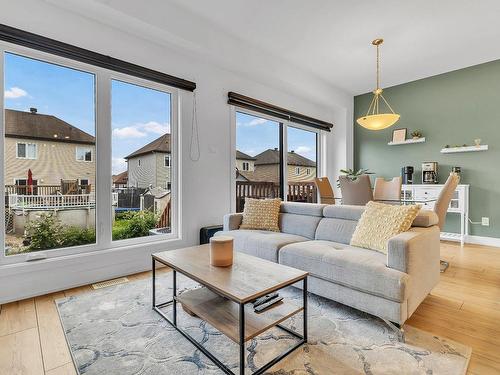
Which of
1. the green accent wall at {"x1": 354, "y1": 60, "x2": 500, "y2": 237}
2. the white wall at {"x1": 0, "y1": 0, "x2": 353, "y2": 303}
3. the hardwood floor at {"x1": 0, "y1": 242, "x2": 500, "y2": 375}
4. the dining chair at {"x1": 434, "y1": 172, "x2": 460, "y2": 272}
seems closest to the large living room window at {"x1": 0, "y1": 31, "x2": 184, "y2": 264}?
the white wall at {"x1": 0, "y1": 0, "x2": 353, "y2": 303}

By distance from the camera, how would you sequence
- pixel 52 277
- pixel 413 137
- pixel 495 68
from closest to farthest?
1. pixel 52 277
2. pixel 495 68
3. pixel 413 137

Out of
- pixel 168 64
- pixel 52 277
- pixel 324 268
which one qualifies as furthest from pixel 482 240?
pixel 52 277

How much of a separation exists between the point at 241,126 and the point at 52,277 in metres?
2.94

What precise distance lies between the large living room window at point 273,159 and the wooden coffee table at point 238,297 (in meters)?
2.32

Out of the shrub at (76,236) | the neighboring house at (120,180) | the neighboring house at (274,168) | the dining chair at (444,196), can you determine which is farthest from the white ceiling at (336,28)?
the shrub at (76,236)

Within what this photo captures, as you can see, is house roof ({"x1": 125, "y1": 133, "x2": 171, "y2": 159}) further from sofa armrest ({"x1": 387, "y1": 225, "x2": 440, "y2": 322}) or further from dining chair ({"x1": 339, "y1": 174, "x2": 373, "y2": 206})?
sofa armrest ({"x1": 387, "y1": 225, "x2": 440, "y2": 322})

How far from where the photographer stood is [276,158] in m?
4.77

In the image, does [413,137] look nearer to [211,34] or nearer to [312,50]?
[312,50]

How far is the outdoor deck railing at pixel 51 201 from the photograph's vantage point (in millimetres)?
2381

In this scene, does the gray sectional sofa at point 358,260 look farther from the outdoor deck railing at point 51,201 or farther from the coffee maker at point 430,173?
the coffee maker at point 430,173

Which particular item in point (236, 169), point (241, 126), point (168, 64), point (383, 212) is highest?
point (168, 64)

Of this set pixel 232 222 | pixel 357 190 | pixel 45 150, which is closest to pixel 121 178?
pixel 45 150

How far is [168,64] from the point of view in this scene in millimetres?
3234

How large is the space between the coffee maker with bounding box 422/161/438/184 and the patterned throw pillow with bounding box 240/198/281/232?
304 centimetres
